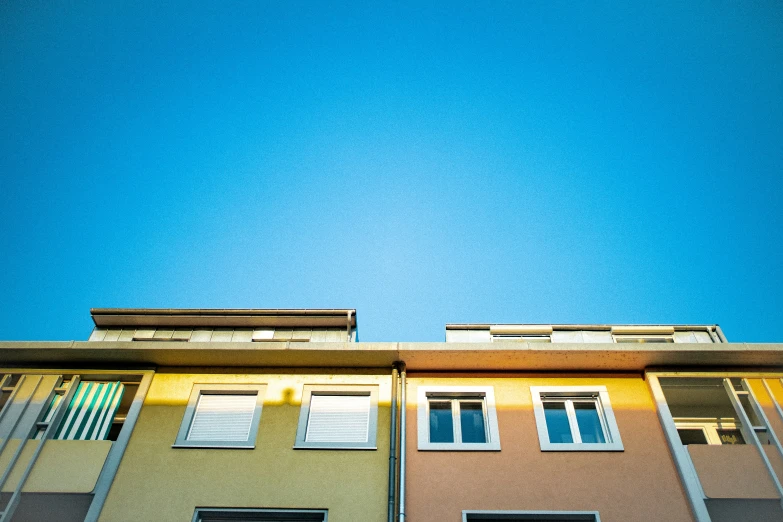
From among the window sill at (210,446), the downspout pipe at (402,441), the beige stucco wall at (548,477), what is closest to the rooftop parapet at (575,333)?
the downspout pipe at (402,441)

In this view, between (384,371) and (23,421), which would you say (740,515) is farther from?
(23,421)

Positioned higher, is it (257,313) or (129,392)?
(257,313)

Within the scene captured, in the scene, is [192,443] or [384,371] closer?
[192,443]

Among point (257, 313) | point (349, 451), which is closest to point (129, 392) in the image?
point (349, 451)

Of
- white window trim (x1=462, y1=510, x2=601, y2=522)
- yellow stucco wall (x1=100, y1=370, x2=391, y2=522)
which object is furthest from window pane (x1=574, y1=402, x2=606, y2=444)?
yellow stucco wall (x1=100, y1=370, x2=391, y2=522)

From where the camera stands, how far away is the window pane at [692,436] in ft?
43.0

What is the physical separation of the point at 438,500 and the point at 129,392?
748 cm

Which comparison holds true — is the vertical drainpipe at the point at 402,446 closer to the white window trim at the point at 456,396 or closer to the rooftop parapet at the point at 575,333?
the white window trim at the point at 456,396

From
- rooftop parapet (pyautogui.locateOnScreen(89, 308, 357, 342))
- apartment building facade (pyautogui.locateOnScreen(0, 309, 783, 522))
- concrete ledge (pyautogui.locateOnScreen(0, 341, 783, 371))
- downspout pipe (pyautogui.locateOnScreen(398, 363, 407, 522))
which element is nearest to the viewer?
downspout pipe (pyautogui.locateOnScreen(398, 363, 407, 522))

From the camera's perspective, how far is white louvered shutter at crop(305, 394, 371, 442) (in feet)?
43.9

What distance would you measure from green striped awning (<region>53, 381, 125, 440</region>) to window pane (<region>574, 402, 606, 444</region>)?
33.7ft

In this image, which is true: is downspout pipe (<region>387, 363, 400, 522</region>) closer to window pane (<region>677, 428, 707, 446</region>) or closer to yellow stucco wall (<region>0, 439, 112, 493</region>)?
yellow stucco wall (<region>0, 439, 112, 493</region>)

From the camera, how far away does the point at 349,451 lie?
12.9 meters

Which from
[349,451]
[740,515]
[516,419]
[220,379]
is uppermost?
[220,379]
